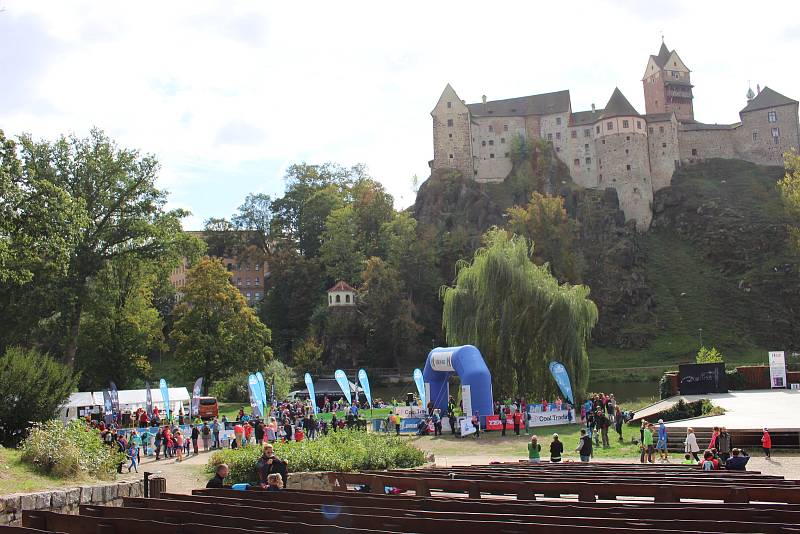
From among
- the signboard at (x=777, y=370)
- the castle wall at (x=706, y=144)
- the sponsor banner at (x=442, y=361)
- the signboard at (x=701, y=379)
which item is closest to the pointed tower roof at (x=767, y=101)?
the castle wall at (x=706, y=144)

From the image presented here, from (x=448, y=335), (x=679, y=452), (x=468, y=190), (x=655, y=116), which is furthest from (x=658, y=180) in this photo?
(x=679, y=452)

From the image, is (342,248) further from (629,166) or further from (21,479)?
(21,479)

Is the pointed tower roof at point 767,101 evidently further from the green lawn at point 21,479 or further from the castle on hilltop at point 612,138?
the green lawn at point 21,479

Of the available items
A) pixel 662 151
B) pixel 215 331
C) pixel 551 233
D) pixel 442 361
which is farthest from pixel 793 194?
pixel 215 331

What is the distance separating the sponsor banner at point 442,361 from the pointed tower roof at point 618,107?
67.5 m

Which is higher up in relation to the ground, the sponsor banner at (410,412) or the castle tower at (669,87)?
the castle tower at (669,87)

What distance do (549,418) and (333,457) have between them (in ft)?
56.4

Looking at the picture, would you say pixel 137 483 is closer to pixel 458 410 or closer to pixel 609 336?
pixel 458 410

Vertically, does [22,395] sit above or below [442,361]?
below

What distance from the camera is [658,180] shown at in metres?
94.9

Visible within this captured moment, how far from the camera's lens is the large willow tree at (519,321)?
118 feet

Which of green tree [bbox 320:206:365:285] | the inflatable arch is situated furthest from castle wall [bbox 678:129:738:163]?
the inflatable arch

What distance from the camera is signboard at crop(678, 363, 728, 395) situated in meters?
37.5

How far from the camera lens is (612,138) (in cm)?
9256
